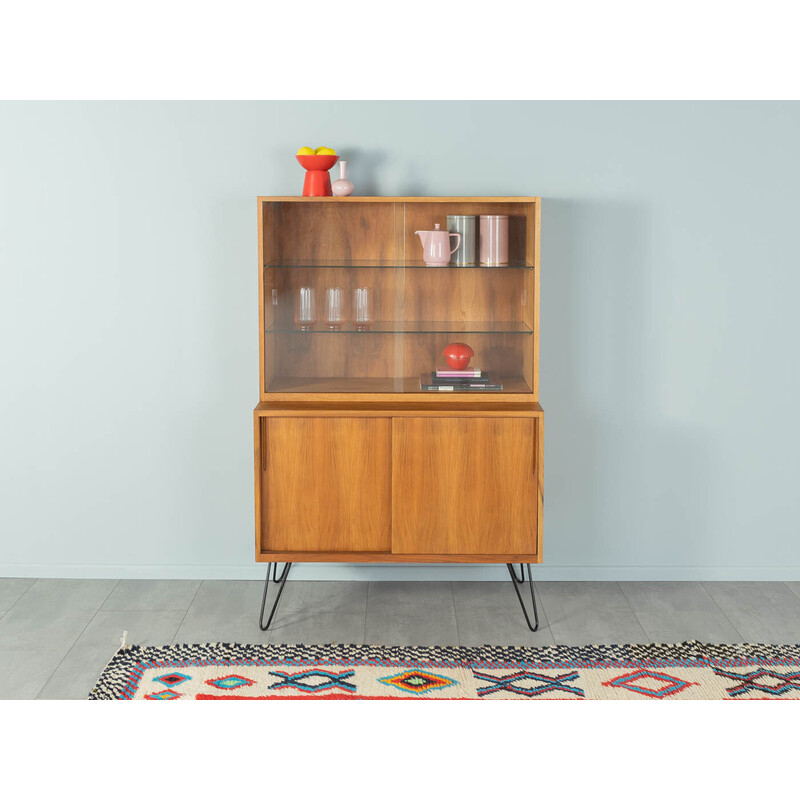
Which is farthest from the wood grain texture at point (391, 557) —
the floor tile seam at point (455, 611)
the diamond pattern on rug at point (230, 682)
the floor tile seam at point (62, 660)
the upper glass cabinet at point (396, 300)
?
the floor tile seam at point (62, 660)

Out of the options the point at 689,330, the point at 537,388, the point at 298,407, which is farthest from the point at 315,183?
the point at 689,330

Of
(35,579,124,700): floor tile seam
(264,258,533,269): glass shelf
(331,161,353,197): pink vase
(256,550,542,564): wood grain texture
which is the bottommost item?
(35,579,124,700): floor tile seam

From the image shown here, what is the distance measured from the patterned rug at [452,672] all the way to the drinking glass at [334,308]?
50.4 inches

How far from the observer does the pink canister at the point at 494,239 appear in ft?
12.5

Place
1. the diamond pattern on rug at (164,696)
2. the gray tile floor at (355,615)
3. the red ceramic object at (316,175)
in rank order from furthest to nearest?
the red ceramic object at (316,175), the gray tile floor at (355,615), the diamond pattern on rug at (164,696)

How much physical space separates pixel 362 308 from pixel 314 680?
147cm

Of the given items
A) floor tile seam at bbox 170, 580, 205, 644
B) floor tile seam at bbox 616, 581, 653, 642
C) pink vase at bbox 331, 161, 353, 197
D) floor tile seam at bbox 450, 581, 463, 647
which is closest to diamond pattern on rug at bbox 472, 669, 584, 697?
floor tile seam at bbox 450, 581, 463, 647

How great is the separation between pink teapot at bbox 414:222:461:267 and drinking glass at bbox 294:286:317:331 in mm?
488

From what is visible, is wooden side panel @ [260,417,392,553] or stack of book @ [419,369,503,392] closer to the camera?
wooden side panel @ [260,417,392,553]

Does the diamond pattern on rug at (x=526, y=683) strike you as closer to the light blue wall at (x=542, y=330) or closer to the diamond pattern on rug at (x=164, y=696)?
the light blue wall at (x=542, y=330)

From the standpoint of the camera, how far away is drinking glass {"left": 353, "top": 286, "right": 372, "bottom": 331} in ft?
12.6

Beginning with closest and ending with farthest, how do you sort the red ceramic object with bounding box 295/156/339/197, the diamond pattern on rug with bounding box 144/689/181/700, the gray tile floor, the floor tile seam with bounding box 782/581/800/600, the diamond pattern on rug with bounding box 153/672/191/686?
1. the diamond pattern on rug with bounding box 144/689/181/700
2. the diamond pattern on rug with bounding box 153/672/191/686
3. the gray tile floor
4. the red ceramic object with bounding box 295/156/339/197
5. the floor tile seam with bounding box 782/581/800/600

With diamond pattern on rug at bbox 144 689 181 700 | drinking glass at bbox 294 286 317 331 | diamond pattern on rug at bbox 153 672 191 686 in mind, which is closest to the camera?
diamond pattern on rug at bbox 144 689 181 700

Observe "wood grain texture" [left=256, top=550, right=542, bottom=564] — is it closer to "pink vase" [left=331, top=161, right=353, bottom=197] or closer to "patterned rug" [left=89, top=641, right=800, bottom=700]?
"patterned rug" [left=89, top=641, right=800, bottom=700]
